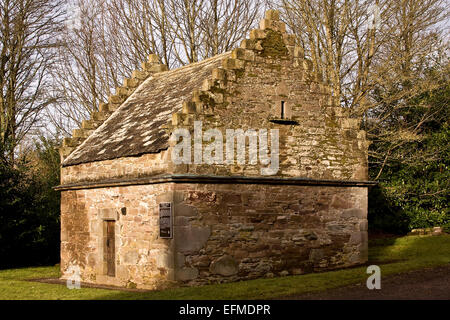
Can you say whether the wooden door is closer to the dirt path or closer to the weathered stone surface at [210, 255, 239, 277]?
the weathered stone surface at [210, 255, 239, 277]

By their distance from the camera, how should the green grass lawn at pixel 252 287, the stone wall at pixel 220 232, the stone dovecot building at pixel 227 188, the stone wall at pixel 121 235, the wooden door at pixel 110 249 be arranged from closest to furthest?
the green grass lawn at pixel 252 287 < the stone wall at pixel 220 232 < the stone dovecot building at pixel 227 188 < the stone wall at pixel 121 235 < the wooden door at pixel 110 249

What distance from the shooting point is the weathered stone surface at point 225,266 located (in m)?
14.2

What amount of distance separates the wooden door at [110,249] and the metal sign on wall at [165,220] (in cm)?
244

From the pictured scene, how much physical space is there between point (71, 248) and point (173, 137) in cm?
609

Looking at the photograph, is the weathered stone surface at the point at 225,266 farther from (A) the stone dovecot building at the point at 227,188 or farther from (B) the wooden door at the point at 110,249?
(B) the wooden door at the point at 110,249

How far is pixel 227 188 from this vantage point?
14.5 meters

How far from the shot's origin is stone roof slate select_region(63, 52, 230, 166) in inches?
609

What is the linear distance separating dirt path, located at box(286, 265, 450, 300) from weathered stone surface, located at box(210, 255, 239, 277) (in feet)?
9.54

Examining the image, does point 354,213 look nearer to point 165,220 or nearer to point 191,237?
point 191,237

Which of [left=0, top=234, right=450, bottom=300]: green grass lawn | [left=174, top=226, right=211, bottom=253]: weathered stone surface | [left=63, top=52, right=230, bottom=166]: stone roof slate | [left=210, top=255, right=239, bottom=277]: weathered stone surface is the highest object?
[left=63, top=52, right=230, bottom=166]: stone roof slate

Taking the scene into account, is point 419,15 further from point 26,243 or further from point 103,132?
point 26,243

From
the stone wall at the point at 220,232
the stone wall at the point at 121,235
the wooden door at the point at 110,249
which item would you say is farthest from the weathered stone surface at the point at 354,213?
the wooden door at the point at 110,249

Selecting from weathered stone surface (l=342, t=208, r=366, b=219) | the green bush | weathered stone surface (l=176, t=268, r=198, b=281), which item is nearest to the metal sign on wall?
weathered stone surface (l=176, t=268, r=198, b=281)
